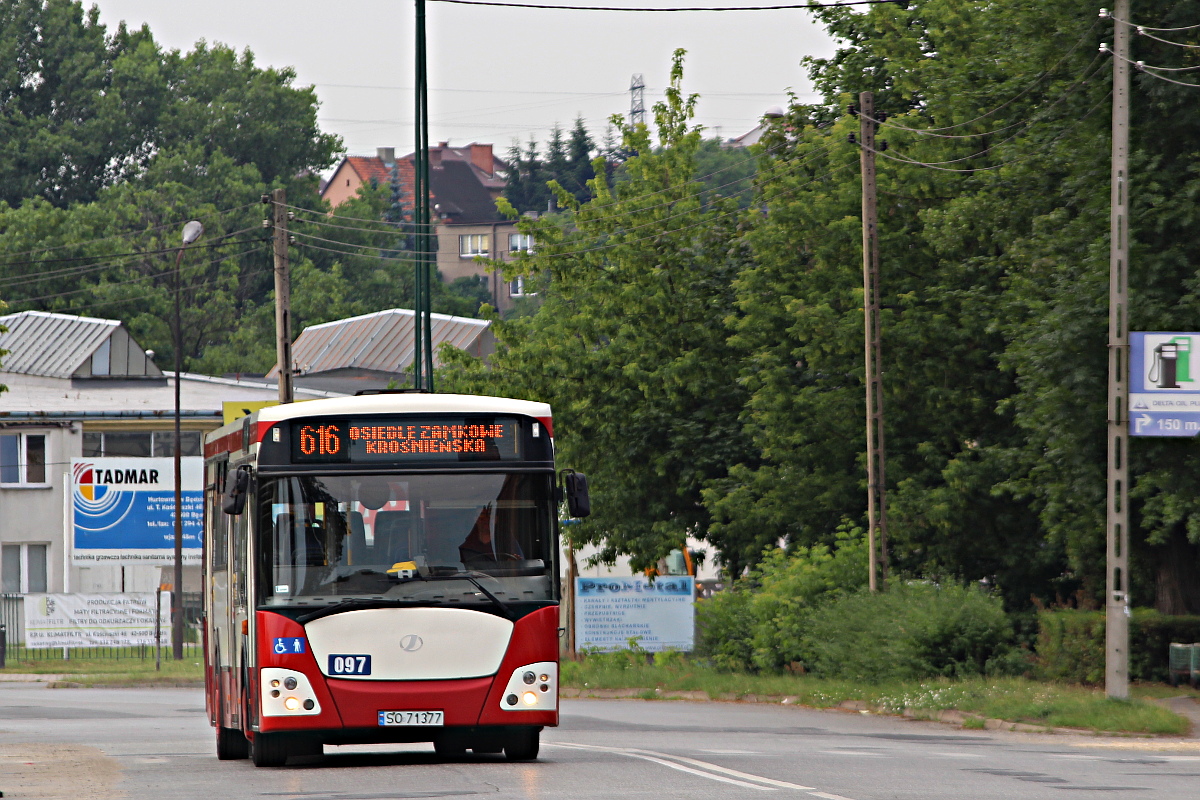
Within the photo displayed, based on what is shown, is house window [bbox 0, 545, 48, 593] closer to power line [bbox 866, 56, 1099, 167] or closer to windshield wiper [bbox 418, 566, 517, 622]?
power line [bbox 866, 56, 1099, 167]

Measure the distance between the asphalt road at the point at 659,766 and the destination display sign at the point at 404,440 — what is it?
2.44m

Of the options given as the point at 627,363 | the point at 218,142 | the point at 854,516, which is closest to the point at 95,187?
the point at 218,142

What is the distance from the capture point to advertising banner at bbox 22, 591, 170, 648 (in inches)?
2018

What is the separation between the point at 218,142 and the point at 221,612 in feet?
306

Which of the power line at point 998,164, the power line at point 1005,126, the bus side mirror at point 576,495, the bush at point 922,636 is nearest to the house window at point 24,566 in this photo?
the power line at point 1005,126

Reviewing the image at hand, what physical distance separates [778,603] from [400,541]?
19.1 meters

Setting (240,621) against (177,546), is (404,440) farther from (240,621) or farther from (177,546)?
(177,546)

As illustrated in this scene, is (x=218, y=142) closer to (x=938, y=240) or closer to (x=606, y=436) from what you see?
(x=606, y=436)

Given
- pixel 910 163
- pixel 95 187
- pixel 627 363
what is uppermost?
pixel 95 187

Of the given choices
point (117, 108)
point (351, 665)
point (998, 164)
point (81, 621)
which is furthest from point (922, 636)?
point (117, 108)

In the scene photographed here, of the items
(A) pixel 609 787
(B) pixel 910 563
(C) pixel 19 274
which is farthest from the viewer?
(C) pixel 19 274

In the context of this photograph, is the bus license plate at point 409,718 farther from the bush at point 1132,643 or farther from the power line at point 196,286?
the power line at point 196,286

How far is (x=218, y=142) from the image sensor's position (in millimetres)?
107375

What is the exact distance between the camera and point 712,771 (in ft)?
48.1
